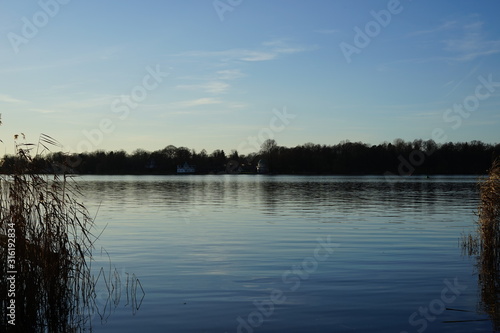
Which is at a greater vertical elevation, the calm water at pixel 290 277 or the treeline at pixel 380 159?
the treeline at pixel 380 159

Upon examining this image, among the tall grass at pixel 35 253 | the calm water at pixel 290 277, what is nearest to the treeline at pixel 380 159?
the calm water at pixel 290 277

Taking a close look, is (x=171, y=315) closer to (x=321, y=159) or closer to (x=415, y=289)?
(x=415, y=289)

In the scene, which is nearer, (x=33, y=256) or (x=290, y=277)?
(x=33, y=256)

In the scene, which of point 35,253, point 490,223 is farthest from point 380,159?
point 35,253

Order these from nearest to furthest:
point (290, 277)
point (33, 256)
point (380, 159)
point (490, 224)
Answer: point (33, 256), point (290, 277), point (490, 224), point (380, 159)

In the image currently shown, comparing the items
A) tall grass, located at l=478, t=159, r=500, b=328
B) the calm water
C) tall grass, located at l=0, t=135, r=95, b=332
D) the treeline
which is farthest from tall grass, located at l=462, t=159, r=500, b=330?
the treeline

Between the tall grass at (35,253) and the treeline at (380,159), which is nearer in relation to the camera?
the tall grass at (35,253)

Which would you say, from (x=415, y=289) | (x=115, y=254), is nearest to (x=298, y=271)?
(x=415, y=289)

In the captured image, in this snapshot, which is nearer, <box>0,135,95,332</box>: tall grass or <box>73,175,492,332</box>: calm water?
<box>0,135,95,332</box>: tall grass

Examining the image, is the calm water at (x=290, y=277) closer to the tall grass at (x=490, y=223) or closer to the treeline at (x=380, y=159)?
the tall grass at (x=490, y=223)

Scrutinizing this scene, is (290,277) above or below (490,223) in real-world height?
below

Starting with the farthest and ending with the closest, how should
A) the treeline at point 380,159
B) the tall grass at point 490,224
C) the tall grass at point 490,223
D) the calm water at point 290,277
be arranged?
1. the treeline at point 380,159
2. the tall grass at point 490,223
3. the tall grass at point 490,224
4. the calm water at point 290,277

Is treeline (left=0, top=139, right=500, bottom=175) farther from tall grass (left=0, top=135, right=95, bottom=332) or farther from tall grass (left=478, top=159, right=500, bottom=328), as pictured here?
tall grass (left=0, top=135, right=95, bottom=332)

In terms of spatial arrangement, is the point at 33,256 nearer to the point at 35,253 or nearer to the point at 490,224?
the point at 35,253
